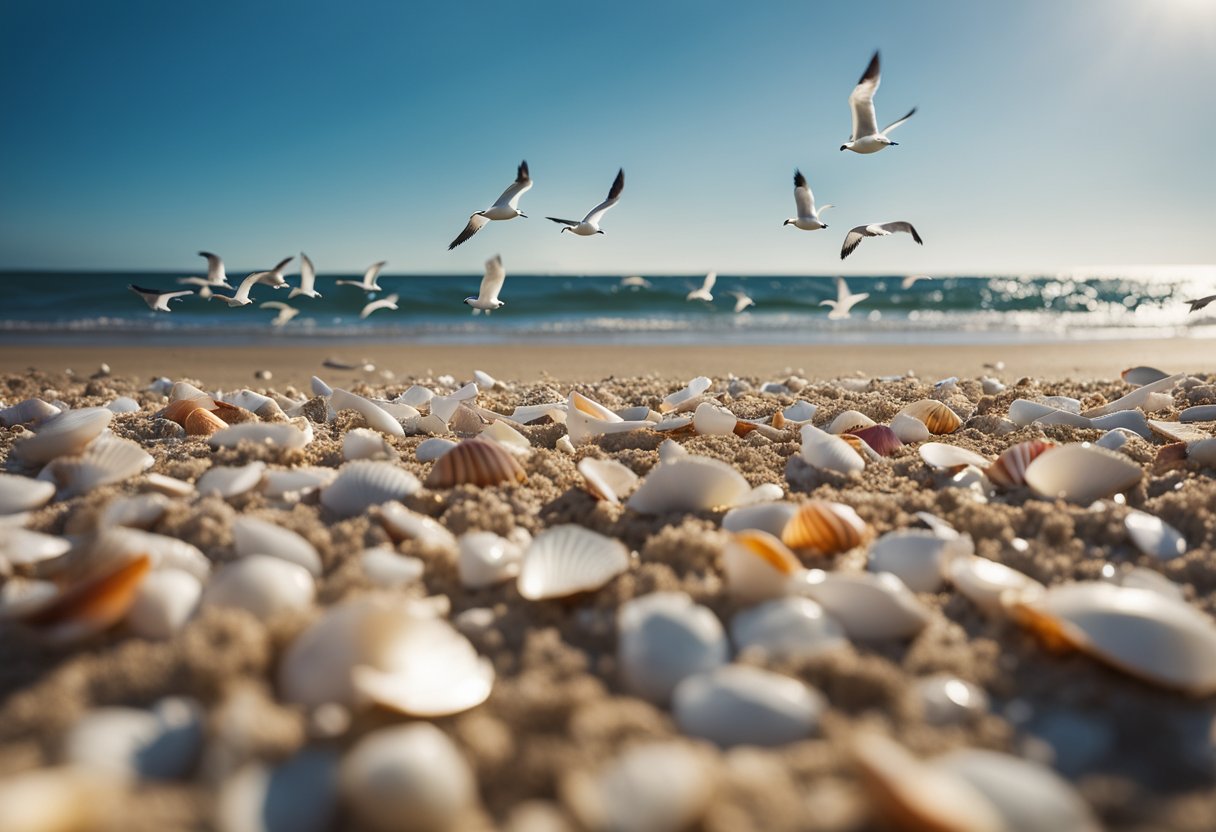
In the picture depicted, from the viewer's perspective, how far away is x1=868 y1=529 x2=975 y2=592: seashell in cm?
157

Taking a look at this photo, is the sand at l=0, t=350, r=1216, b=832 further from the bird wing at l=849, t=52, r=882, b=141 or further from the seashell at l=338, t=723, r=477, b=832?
the bird wing at l=849, t=52, r=882, b=141

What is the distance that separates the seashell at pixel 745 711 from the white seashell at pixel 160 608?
0.88 metres

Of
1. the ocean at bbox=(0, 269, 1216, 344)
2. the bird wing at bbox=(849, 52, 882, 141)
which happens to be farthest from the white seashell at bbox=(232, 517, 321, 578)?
the ocean at bbox=(0, 269, 1216, 344)

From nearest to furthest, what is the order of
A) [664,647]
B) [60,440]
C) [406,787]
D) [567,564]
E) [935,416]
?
[406,787]
[664,647]
[567,564]
[60,440]
[935,416]

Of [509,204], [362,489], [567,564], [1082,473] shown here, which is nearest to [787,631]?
[567,564]

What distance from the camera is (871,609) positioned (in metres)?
1.35

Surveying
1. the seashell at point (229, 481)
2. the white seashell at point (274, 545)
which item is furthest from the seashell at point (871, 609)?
the seashell at point (229, 481)

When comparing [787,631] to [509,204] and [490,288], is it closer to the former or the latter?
[509,204]

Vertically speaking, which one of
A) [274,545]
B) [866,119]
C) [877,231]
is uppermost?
[866,119]

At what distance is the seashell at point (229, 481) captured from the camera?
1991mm

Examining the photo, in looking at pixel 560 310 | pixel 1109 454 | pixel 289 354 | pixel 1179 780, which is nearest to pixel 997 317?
pixel 560 310

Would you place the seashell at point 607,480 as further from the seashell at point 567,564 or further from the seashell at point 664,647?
the seashell at point 664,647

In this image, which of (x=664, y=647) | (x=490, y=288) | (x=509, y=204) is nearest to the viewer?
(x=664, y=647)

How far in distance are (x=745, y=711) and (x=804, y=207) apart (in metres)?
4.90
